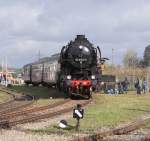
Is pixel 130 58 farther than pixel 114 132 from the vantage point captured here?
Yes

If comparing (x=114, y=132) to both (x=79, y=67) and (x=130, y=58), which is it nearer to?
(x=79, y=67)

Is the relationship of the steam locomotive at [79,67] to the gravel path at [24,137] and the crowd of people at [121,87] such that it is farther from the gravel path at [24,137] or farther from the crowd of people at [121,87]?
the gravel path at [24,137]

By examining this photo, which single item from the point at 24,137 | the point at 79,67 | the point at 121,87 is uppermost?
the point at 79,67

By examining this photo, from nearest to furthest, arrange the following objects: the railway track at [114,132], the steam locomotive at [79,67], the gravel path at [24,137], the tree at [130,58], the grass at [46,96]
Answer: the railway track at [114,132], the gravel path at [24,137], the grass at [46,96], the steam locomotive at [79,67], the tree at [130,58]

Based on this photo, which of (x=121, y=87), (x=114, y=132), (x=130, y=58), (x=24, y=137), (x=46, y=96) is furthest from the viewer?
(x=130, y=58)

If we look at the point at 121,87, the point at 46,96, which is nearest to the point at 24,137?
the point at 46,96

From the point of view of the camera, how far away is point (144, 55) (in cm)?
13962

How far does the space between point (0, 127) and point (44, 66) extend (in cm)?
3090

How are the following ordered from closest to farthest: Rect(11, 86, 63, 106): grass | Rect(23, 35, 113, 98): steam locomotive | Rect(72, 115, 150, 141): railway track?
Rect(72, 115, 150, 141): railway track
Rect(11, 86, 63, 106): grass
Rect(23, 35, 113, 98): steam locomotive

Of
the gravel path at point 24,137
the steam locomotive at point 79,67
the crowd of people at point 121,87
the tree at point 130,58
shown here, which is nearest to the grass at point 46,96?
the steam locomotive at point 79,67

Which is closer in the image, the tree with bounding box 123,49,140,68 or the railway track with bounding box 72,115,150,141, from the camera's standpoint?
the railway track with bounding box 72,115,150,141

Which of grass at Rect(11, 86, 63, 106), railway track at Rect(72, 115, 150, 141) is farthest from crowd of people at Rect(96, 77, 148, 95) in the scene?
railway track at Rect(72, 115, 150, 141)

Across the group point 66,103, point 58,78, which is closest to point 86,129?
point 66,103

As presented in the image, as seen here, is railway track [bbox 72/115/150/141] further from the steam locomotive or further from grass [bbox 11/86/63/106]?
the steam locomotive
